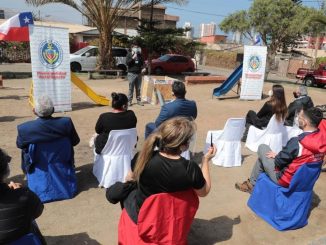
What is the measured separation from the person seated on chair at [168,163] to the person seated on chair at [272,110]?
146 inches

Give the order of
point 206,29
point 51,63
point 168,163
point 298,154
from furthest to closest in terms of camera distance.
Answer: point 206,29
point 51,63
point 298,154
point 168,163

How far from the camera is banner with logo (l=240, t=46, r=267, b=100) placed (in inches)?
484

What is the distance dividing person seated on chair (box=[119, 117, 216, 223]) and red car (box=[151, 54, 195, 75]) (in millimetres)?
18168

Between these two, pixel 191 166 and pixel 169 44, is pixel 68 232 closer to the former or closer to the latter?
pixel 191 166

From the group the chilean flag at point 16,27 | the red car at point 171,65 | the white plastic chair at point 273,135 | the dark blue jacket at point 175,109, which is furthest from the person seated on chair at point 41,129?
the red car at point 171,65

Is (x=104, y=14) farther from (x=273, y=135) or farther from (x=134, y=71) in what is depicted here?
(x=273, y=135)

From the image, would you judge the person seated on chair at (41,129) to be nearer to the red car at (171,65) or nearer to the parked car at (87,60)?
the parked car at (87,60)

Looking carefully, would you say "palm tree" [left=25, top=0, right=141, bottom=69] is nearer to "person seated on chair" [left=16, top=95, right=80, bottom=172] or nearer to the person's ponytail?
"person seated on chair" [left=16, top=95, right=80, bottom=172]

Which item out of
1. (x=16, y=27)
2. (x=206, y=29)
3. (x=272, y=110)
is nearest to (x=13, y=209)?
(x=272, y=110)

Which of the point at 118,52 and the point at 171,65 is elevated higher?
the point at 118,52

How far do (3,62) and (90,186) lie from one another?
22.6 metres

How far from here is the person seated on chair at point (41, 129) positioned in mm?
3836

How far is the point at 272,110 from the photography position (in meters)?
6.05

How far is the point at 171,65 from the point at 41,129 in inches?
683
